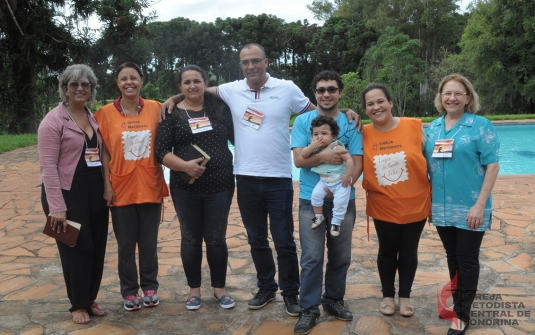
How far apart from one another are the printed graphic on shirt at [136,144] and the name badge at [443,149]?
1744 millimetres

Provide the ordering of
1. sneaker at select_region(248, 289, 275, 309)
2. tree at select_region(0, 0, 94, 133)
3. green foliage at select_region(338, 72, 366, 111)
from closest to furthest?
sneaker at select_region(248, 289, 275, 309) < tree at select_region(0, 0, 94, 133) < green foliage at select_region(338, 72, 366, 111)

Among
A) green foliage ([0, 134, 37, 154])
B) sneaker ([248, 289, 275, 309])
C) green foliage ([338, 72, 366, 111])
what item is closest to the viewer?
sneaker ([248, 289, 275, 309])

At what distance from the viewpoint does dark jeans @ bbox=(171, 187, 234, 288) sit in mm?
2996

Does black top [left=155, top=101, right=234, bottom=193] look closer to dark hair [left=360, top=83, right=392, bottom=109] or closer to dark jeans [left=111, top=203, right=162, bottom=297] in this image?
dark jeans [left=111, top=203, right=162, bottom=297]

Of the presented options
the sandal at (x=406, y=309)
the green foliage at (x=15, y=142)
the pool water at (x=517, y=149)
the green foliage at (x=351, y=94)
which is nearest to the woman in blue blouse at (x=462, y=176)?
the sandal at (x=406, y=309)

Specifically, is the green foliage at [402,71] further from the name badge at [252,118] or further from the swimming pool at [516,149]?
the name badge at [252,118]

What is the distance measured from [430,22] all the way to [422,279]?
2803 cm

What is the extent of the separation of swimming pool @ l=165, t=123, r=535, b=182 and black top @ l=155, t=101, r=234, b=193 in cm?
732

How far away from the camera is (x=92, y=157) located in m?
2.90

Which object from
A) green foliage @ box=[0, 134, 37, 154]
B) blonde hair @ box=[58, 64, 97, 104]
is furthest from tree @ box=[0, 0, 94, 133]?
blonde hair @ box=[58, 64, 97, 104]

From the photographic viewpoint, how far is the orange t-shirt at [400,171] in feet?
8.89

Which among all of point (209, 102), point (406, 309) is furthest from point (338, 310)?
point (209, 102)

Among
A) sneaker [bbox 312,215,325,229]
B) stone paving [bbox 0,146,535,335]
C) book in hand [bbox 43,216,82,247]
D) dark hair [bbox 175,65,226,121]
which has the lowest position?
stone paving [bbox 0,146,535,335]

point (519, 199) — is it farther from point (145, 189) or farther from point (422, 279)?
point (145, 189)
